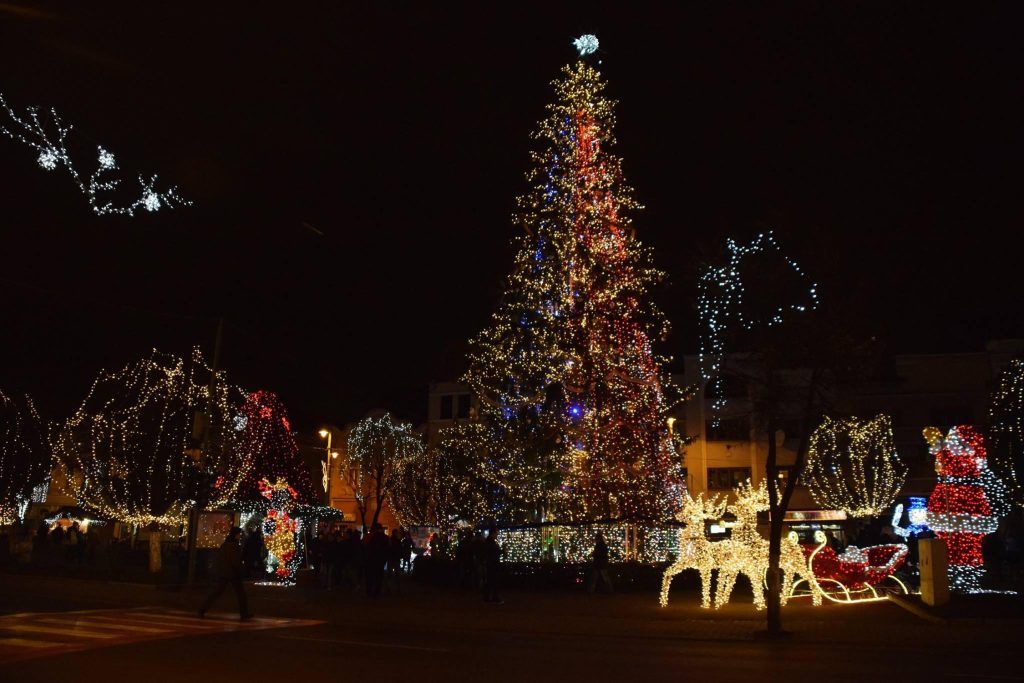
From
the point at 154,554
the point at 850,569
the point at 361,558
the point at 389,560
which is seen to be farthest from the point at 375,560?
the point at 154,554

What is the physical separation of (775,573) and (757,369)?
3928mm

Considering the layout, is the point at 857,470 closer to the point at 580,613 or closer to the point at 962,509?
the point at 962,509

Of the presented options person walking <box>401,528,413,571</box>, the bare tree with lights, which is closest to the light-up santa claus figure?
person walking <box>401,528,413,571</box>

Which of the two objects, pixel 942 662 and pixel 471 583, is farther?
pixel 471 583

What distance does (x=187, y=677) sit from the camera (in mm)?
10312

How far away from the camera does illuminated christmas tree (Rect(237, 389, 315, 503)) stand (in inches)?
1364

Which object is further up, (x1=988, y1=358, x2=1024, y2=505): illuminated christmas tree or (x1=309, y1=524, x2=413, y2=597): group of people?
(x1=988, y1=358, x2=1024, y2=505): illuminated christmas tree

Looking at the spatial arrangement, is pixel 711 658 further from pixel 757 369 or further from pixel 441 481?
pixel 441 481

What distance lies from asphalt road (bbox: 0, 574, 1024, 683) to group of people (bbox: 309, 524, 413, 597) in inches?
48.2

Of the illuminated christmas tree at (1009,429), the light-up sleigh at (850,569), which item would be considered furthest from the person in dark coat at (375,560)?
the illuminated christmas tree at (1009,429)

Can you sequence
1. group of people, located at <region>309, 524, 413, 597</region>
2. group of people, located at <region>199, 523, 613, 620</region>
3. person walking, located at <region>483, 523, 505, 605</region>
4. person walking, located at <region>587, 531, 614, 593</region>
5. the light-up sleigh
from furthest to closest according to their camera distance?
1. person walking, located at <region>587, 531, 614, 593</region>
2. group of people, located at <region>309, 524, 413, 597</region>
3. group of people, located at <region>199, 523, 613, 620</region>
4. person walking, located at <region>483, 523, 505, 605</region>
5. the light-up sleigh

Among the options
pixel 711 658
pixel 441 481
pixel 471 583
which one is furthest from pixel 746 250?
pixel 441 481

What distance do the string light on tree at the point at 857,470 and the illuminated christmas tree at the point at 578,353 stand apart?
2121 cm

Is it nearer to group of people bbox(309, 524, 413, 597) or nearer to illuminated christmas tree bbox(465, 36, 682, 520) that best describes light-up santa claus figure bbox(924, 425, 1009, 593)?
illuminated christmas tree bbox(465, 36, 682, 520)
